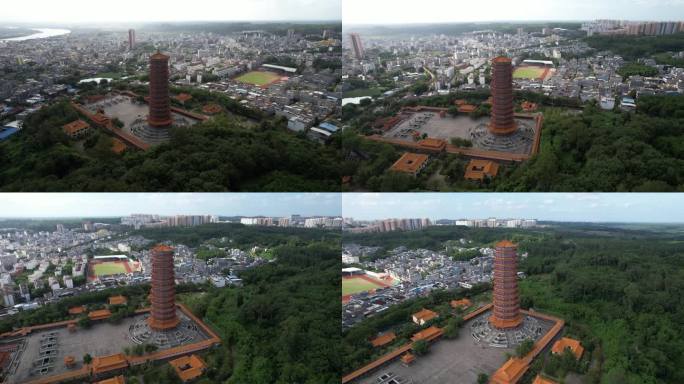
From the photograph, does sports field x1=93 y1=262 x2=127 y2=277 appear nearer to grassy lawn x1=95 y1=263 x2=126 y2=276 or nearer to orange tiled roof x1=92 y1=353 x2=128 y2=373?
grassy lawn x1=95 y1=263 x2=126 y2=276

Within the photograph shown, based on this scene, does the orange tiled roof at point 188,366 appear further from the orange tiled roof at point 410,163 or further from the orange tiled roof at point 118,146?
the orange tiled roof at point 410,163

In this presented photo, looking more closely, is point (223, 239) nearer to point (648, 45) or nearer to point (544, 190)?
point (544, 190)

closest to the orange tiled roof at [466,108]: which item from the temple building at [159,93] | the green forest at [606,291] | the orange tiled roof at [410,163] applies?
the orange tiled roof at [410,163]

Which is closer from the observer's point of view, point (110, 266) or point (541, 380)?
point (541, 380)

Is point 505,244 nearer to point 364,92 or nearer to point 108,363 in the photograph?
point 364,92

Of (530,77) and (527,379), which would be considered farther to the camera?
(530,77)

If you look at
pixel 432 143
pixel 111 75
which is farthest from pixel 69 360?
pixel 432 143

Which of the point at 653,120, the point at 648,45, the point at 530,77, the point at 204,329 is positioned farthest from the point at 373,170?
the point at 648,45

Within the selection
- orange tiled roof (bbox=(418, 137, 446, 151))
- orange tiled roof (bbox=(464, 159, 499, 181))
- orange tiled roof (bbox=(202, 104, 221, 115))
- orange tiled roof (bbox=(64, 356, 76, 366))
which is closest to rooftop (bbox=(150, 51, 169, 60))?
orange tiled roof (bbox=(202, 104, 221, 115))
